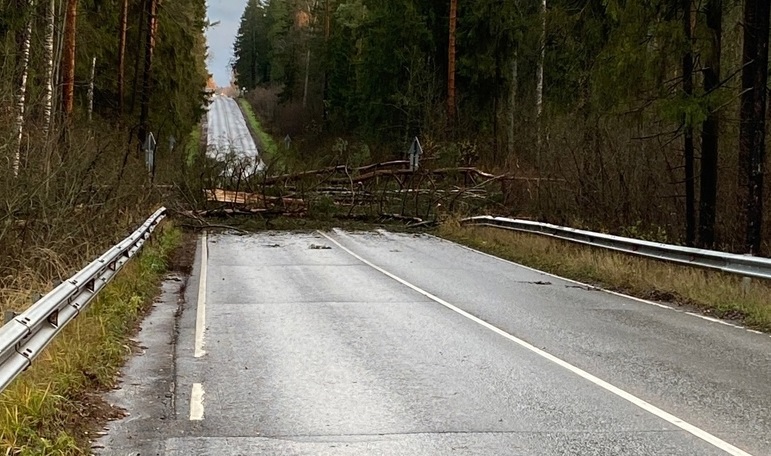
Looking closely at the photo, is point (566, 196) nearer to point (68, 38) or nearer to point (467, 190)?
point (467, 190)

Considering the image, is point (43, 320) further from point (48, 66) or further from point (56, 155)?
point (48, 66)

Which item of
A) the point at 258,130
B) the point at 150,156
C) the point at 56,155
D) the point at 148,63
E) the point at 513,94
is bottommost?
the point at 56,155

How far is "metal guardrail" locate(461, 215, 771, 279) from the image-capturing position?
38.6ft

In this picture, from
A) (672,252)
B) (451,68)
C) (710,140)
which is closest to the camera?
(672,252)

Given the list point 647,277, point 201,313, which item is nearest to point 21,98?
point 201,313

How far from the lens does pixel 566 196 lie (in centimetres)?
2252

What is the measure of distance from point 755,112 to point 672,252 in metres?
2.97

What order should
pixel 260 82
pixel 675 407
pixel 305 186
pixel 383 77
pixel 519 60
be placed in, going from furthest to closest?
pixel 260 82
pixel 383 77
pixel 519 60
pixel 305 186
pixel 675 407

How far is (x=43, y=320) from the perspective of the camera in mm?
6484

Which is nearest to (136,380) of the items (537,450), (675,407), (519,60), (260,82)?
(537,450)

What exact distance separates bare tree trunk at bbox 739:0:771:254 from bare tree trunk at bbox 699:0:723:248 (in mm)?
833

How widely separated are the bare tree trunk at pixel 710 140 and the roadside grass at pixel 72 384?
11431mm

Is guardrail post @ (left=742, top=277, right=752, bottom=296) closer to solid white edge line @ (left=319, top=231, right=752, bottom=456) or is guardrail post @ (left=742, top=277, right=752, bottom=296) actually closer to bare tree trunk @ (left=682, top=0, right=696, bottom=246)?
bare tree trunk @ (left=682, top=0, right=696, bottom=246)

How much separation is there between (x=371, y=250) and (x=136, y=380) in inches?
550
